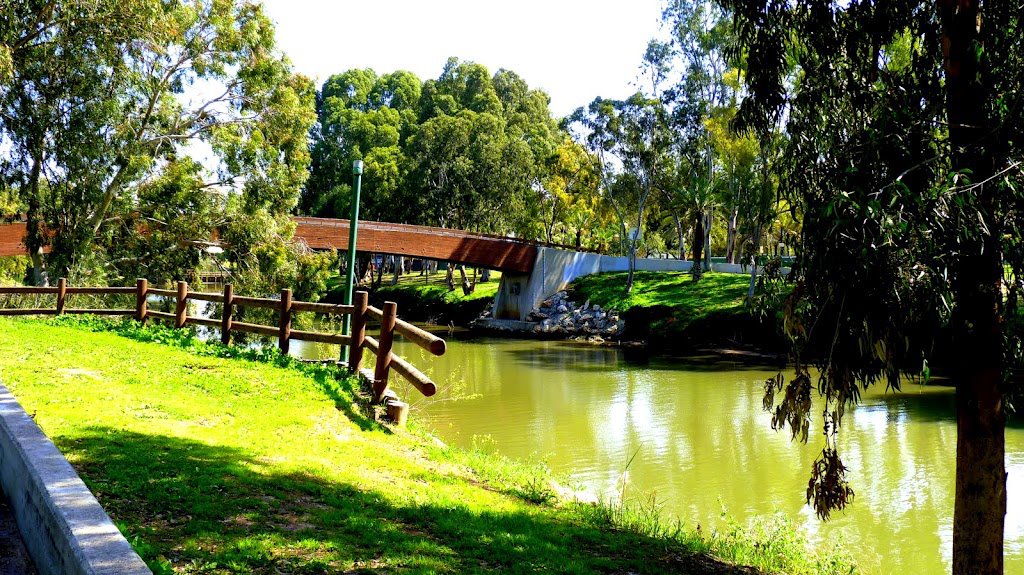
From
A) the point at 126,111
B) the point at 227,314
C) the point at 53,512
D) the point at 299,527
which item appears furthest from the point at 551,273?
the point at 53,512

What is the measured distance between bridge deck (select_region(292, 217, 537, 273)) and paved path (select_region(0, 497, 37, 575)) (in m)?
27.6

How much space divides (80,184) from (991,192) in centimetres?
1986

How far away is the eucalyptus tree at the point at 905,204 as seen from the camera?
5.06m

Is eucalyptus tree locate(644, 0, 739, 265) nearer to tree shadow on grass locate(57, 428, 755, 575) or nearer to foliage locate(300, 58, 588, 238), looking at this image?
foliage locate(300, 58, 588, 238)

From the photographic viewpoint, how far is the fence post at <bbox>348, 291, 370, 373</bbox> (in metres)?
10.1

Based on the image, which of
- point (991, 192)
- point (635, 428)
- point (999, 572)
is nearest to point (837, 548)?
point (999, 572)

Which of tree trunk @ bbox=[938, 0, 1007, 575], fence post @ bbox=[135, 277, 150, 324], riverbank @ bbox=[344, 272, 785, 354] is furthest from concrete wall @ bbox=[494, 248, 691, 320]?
tree trunk @ bbox=[938, 0, 1007, 575]

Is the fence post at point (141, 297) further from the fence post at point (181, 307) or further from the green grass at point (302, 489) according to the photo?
the green grass at point (302, 489)

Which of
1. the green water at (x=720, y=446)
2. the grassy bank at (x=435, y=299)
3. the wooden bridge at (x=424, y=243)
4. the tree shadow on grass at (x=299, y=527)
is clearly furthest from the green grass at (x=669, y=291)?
the tree shadow on grass at (x=299, y=527)

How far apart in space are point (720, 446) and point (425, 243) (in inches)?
935

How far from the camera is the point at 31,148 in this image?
1958cm

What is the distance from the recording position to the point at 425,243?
3653 centimetres

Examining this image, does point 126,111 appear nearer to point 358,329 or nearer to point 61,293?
point 61,293

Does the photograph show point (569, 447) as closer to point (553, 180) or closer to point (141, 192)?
point (141, 192)
